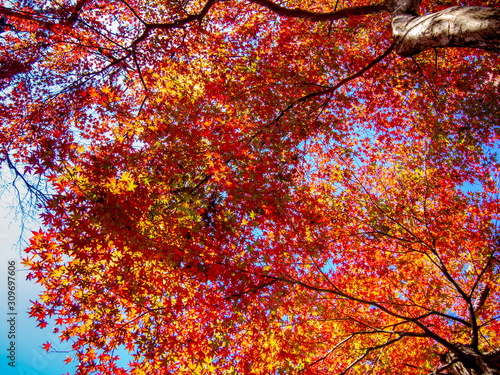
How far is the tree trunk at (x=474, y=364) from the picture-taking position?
3982 millimetres

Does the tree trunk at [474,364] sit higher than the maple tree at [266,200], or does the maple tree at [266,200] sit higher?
the maple tree at [266,200]

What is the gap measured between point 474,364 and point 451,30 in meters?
5.20

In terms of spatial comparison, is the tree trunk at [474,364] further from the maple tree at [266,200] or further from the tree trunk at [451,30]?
the tree trunk at [451,30]

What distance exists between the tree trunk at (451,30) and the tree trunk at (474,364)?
4.80 m

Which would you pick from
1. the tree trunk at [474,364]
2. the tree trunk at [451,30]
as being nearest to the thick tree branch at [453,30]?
the tree trunk at [451,30]

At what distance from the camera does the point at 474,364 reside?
409 centimetres

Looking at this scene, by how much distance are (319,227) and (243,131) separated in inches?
167

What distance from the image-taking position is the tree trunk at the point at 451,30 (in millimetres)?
2502

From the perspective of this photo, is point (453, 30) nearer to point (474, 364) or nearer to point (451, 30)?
point (451, 30)

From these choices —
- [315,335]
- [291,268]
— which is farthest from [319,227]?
[315,335]

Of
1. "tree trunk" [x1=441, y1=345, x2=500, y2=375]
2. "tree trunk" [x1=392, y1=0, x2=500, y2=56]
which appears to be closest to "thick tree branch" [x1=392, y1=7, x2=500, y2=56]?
"tree trunk" [x1=392, y1=0, x2=500, y2=56]

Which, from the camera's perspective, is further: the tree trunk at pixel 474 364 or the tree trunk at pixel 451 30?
the tree trunk at pixel 474 364

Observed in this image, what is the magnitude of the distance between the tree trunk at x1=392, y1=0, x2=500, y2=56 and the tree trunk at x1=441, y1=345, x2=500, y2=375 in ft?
15.8

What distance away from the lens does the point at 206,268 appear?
5270mm
